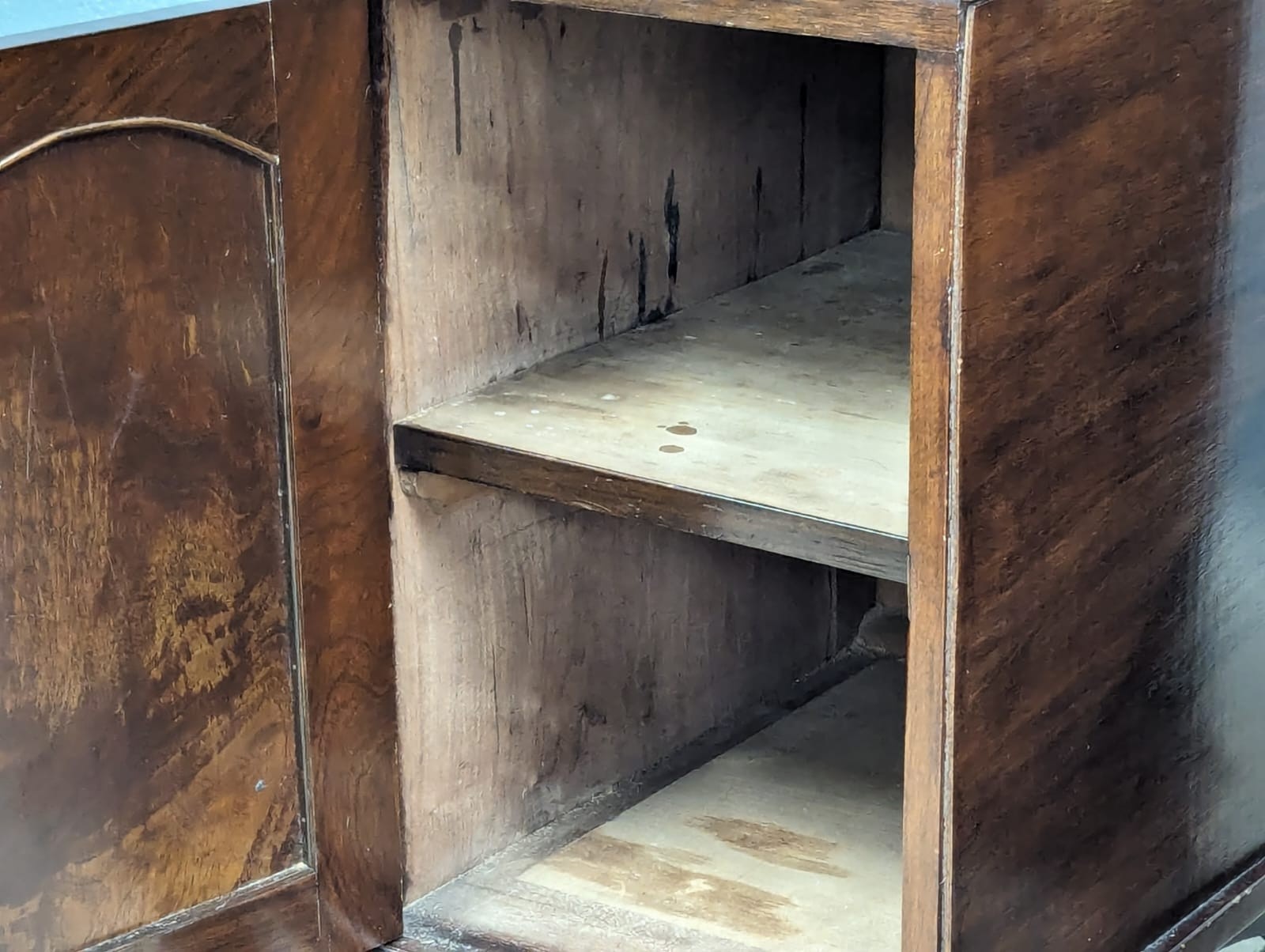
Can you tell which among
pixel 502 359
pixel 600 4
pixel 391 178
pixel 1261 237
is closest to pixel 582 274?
pixel 502 359

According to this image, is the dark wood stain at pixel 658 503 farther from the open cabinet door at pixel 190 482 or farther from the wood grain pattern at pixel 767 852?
the wood grain pattern at pixel 767 852

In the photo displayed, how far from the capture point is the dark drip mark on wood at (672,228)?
1.31 metres

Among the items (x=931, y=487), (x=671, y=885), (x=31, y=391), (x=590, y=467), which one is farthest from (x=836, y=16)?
(x=671, y=885)

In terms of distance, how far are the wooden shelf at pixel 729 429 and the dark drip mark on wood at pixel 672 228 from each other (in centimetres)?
2

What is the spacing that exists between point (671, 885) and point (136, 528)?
1.55ft

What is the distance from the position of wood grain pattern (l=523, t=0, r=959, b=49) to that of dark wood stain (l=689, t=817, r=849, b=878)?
2.02 feet

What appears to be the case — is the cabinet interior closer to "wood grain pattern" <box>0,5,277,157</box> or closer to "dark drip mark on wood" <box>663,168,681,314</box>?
"dark drip mark on wood" <box>663,168,681,314</box>

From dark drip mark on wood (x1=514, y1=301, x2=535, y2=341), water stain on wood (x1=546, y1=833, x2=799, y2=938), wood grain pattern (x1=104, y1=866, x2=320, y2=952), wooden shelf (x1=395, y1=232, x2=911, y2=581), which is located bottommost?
water stain on wood (x1=546, y1=833, x2=799, y2=938)

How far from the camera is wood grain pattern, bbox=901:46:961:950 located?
829 mm

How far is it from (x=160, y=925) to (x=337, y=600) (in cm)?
20

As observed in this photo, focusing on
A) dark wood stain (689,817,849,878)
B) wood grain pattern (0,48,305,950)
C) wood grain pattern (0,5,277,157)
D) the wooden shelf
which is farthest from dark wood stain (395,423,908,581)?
dark wood stain (689,817,849,878)

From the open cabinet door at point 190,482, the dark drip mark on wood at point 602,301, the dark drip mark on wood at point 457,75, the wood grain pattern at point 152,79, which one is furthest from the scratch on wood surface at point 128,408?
the dark drip mark on wood at point 602,301

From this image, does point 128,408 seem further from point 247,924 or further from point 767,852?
point 767,852

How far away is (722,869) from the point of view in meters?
1.29
